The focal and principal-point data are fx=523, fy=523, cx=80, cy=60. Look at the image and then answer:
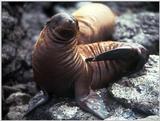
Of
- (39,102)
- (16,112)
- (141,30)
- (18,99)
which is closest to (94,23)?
(141,30)

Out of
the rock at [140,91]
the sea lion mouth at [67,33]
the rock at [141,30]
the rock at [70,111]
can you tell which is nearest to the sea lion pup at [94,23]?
the rock at [141,30]

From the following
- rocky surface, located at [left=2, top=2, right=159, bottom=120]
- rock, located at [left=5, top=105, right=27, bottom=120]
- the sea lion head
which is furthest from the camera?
rock, located at [left=5, top=105, right=27, bottom=120]

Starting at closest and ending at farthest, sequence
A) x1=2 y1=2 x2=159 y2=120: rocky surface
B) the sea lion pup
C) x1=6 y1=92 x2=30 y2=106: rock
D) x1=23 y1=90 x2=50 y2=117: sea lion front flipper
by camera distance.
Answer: x1=2 y1=2 x2=159 y2=120: rocky surface → x1=23 y1=90 x2=50 y2=117: sea lion front flipper → x1=6 y1=92 x2=30 y2=106: rock → the sea lion pup

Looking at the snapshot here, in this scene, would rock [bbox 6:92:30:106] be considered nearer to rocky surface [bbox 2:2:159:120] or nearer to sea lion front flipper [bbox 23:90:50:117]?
rocky surface [bbox 2:2:159:120]

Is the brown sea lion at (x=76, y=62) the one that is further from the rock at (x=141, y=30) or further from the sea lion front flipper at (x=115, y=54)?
the rock at (x=141, y=30)

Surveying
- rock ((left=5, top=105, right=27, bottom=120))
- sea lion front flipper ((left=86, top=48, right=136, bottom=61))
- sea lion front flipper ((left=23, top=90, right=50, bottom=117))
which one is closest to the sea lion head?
sea lion front flipper ((left=86, top=48, right=136, bottom=61))
